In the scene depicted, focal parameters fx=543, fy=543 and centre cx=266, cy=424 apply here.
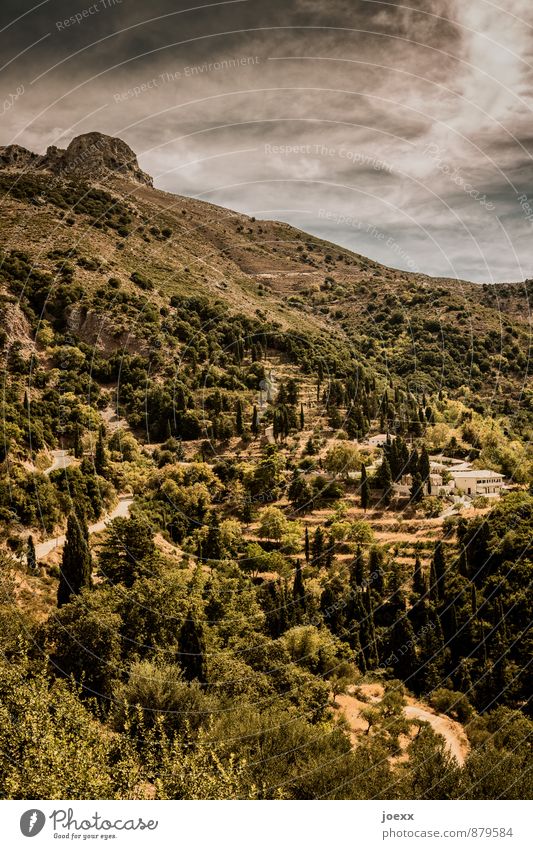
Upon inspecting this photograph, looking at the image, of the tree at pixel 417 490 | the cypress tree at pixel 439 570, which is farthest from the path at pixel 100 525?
the tree at pixel 417 490

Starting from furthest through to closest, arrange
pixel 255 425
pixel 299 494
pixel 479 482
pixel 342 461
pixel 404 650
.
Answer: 1. pixel 255 425
2. pixel 342 461
3. pixel 479 482
4. pixel 299 494
5. pixel 404 650

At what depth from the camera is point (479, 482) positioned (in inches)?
2299

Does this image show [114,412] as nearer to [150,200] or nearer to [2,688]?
[2,688]

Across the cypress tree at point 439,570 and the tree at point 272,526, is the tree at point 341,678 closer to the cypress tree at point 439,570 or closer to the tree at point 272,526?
the cypress tree at point 439,570

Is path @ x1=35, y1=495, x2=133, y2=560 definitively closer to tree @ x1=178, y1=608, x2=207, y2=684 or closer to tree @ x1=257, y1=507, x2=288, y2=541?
tree @ x1=178, y1=608, x2=207, y2=684

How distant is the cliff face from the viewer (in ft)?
418

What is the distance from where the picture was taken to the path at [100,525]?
32963mm

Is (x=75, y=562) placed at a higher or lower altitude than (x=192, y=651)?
higher

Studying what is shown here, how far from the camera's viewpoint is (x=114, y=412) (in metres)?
64.4

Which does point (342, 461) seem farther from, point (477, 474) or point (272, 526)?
point (477, 474)

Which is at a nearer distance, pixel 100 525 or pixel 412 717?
pixel 412 717

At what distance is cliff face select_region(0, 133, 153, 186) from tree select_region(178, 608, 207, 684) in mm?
123445

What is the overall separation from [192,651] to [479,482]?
42.7 m

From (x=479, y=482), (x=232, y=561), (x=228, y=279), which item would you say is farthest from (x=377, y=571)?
(x=228, y=279)
